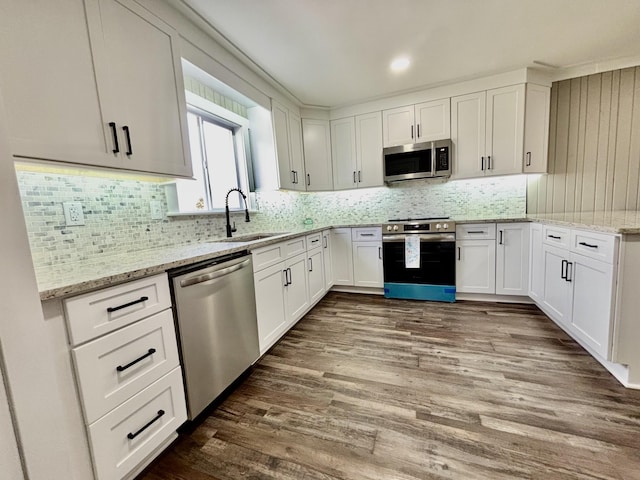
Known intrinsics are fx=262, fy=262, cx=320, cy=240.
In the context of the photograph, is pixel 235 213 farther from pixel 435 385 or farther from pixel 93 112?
pixel 435 385

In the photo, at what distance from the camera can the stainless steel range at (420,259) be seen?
117 inches

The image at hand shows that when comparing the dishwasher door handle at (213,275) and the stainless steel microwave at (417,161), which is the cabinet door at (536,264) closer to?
the stainless steel microwave at (417,161)

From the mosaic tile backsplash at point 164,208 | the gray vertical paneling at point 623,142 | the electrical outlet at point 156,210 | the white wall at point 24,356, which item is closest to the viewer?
the white wall at point 24,356

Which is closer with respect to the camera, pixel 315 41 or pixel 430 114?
pixel 315 41

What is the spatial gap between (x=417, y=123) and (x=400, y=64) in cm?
83

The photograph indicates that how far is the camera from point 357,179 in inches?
143

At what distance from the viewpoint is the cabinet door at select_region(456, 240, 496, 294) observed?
2.93 m

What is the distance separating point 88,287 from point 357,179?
3.17 metres

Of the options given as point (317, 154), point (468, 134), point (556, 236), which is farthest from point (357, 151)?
point (556, 236)

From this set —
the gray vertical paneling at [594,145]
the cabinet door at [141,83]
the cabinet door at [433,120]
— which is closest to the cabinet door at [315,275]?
the cabinet door at [141,83]

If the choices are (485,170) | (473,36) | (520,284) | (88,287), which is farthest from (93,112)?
(520,284)

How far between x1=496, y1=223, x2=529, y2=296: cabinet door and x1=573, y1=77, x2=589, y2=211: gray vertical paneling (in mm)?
710

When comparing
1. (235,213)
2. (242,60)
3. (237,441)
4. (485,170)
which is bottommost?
(237,441)

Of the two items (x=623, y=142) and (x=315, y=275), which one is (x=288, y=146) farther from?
(x=623, y=142)
